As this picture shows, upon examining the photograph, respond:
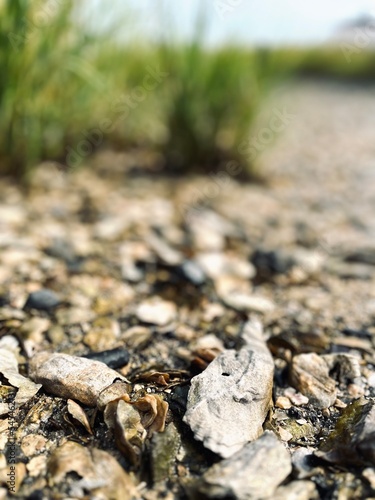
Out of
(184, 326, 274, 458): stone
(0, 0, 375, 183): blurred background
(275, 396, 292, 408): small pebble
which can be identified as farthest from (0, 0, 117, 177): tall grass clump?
(275, 396, 292, 408): small pebble

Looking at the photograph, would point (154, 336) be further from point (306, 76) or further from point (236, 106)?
point (306, 76)

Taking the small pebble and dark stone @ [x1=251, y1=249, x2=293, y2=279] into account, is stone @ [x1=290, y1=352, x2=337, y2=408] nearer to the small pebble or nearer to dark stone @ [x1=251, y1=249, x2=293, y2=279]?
the small pebble

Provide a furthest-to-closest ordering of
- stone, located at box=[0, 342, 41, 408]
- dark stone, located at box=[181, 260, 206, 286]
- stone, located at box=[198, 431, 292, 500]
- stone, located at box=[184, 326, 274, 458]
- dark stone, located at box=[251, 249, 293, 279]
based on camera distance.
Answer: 1. dark stone, located at box=[251, 249, 293, 279]
2. dark stone, located at box=[181, 260, 206, 286]
3. stone, located at box=[0, 342, 41, 408]
4. stone, located at box=[184, 326, 274, 458]
5. stone, located at box=[198, 431, 292, 500]

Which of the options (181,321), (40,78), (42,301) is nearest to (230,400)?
(181,321)

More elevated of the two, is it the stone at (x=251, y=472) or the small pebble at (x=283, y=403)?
the stone at (x=251, y=472)

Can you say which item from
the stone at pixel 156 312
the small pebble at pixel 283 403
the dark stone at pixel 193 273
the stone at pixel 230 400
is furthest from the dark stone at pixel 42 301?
the small pebble at pixel 283 403

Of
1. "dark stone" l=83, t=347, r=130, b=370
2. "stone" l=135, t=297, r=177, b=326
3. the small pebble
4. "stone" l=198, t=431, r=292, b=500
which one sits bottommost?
"stone" l=135, t=297, r=177, b=326

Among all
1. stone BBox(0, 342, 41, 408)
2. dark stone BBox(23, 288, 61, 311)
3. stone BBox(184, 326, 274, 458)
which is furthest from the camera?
dark stone BBox(23, 288, 61, 311)

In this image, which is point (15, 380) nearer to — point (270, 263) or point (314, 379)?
point (314, 379)

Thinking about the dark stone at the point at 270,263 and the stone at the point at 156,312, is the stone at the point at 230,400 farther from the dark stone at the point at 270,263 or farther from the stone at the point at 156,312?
the dark stone at the point at 270,263
